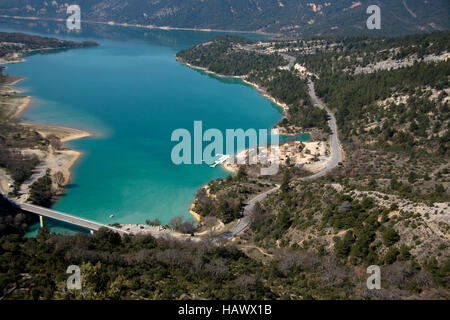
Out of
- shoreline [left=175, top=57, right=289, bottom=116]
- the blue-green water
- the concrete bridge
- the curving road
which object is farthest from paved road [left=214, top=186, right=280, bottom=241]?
shoreline [left=175, top=57, right=289, bottom=116]

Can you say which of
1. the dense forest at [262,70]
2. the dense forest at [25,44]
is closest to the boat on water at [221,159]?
the dense forest at [262,70]

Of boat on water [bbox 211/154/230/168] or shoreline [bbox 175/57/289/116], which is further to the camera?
shoreline [bbox 175/57/289/116]

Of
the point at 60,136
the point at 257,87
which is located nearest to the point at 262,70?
the point at 257,87

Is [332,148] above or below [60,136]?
below

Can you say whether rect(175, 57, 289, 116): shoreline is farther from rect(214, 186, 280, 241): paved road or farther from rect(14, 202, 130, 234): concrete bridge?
rect(14, 202, 130, 234): concrete bridge

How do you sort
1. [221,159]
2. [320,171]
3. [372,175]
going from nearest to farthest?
[372,175]
[320,171]
[221,159]

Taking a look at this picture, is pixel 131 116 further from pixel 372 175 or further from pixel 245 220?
pixel 372 175
